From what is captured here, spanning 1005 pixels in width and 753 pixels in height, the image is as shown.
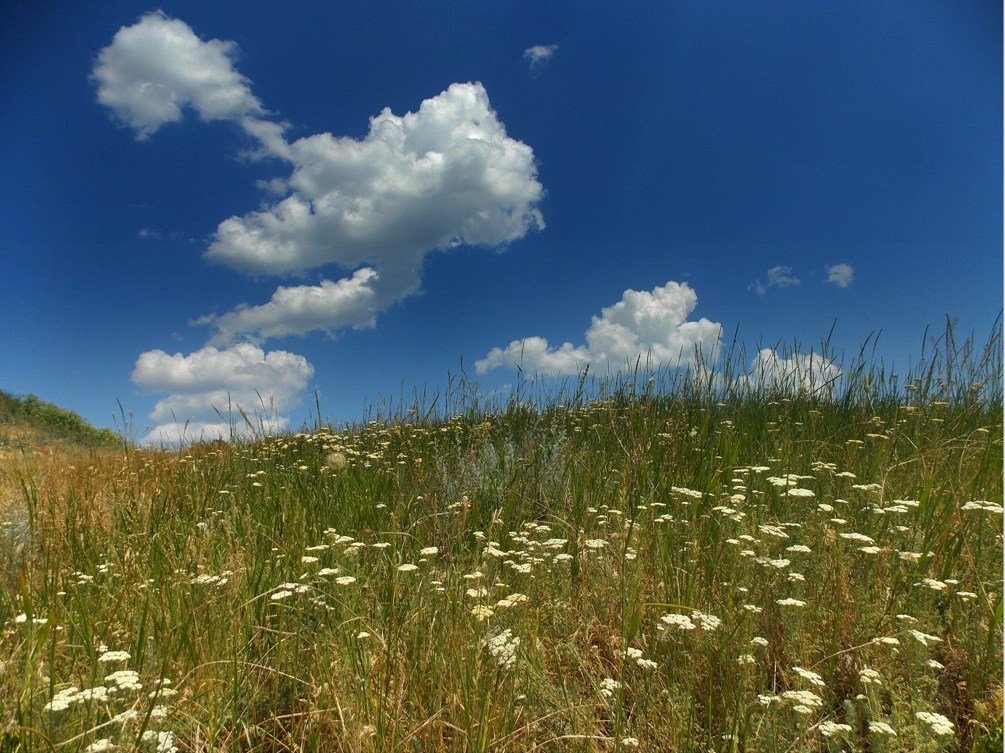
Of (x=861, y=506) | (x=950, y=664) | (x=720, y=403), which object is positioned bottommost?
Result: (x=950, y=664)

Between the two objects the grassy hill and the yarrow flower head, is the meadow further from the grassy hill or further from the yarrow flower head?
the grassy hill

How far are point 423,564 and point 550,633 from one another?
100 centimetres

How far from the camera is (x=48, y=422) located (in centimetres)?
2258

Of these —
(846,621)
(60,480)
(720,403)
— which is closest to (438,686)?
(846,621)

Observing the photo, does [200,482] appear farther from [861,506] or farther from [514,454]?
[861,506]

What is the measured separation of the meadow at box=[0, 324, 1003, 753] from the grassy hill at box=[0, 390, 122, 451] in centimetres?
1770

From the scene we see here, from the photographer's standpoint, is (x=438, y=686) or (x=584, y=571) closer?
(x=438, y=686)

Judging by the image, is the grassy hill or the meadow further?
the grassy hill

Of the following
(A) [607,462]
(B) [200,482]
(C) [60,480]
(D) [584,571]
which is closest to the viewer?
(D) [584,571]

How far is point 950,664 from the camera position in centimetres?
268

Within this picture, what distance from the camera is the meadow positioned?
215 cm

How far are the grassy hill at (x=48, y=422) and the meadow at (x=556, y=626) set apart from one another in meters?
17.7

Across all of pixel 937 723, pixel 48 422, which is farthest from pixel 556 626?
pixel 48 422

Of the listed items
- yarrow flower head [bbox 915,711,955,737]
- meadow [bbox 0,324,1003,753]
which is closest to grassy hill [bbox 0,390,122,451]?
meadow [bbox 0,324,1003,753]
